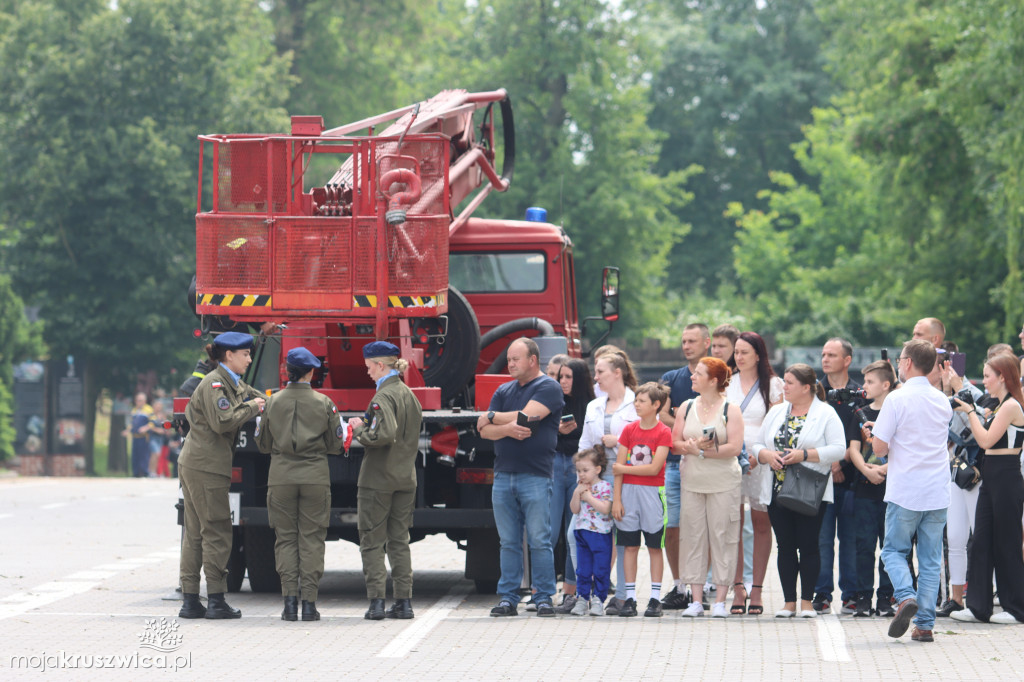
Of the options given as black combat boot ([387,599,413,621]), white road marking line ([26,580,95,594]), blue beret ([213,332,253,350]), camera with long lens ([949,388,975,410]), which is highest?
blue beret ([213,332,253,350])

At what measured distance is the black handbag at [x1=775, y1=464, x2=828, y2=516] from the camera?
36.8ft

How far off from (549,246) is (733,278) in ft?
153

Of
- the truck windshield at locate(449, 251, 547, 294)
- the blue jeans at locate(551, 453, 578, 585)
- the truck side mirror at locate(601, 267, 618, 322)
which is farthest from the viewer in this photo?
the truck side mirror at locate(601, 267, 618, 322)

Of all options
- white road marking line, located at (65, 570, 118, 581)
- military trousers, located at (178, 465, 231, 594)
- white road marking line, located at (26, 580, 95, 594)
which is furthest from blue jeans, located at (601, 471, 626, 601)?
white road marking line, located at (65, 570, 118, 581)

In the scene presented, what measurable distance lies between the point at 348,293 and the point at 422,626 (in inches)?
108

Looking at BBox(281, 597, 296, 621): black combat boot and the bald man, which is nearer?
BBox(281, 597, 296, 621): black combat boot

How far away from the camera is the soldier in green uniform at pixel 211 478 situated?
1123cm

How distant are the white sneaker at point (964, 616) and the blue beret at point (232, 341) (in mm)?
5193

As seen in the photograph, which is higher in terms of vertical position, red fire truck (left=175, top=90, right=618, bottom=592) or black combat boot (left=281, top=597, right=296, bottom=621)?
red fire truck (left=175, top=90, right=618, bottom=592)

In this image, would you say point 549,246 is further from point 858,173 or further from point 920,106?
point 858,173

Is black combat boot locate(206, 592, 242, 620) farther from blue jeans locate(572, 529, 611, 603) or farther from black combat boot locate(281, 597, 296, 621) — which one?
blue jeans locate(572, 529, 611, 603)

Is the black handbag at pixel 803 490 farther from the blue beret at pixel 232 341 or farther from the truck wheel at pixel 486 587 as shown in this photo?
the blue beret at pixel 232 341

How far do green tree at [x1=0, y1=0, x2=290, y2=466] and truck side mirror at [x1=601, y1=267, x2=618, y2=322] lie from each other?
22746mm

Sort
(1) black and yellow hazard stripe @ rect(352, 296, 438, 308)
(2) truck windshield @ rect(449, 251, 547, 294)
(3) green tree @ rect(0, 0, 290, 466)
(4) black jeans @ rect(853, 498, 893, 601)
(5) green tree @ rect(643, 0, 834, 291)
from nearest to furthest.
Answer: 1. (4) black jeans @ rect(853, 498, 893, 601)
2. (1) black and yellow hazard stripe @ rect(352, 296, 438, 308)
3. (2) truck windshield @ rect(449, 251, 547, 294)
4. (3) green tree @ rect(0, 0, 290, 466)
5. (5) green tree @ rect(643, 0, 834, 291)
